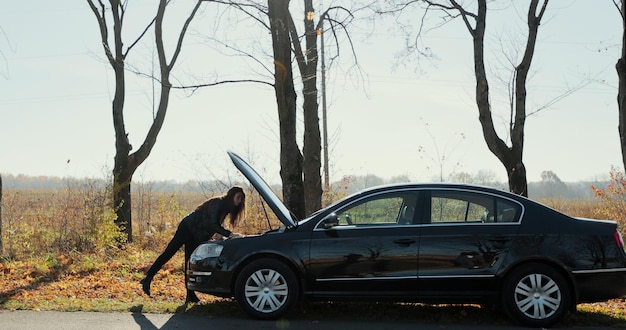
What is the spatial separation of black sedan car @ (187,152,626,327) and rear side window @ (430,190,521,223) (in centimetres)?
1

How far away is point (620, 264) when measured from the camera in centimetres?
741

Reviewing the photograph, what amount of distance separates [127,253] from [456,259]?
974cm

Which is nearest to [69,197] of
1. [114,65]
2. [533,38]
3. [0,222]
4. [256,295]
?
[0,222]

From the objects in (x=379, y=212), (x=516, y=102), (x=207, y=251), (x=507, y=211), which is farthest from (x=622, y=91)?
(x=207, y=251)

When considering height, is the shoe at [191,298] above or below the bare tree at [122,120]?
below

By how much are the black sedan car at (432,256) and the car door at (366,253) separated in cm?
1

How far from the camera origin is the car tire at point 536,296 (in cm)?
739

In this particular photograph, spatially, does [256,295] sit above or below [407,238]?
below

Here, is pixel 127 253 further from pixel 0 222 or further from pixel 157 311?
pixel 157 311

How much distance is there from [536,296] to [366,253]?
1996 millimetres

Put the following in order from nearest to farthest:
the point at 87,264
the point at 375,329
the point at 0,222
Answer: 1. the point at 375,329
2. the point at 87,264
3. the point at 0,222

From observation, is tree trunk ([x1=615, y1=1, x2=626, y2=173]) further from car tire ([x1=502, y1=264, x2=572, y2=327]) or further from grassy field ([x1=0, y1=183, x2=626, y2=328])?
car tire ([x1=502, y1=264, x2=572, y2=327])

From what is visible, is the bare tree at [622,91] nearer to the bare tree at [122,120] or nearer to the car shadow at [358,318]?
the car shadow at [358,318]

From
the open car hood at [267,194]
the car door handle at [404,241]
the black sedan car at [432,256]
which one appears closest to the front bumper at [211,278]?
the black sedan car at [432,256]
